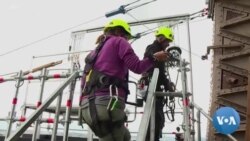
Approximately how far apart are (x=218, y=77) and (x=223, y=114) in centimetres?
225

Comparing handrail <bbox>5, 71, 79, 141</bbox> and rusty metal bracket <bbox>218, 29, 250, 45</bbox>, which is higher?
rusty metal bracket <bbox>218, 29, 250, 45</bbox>

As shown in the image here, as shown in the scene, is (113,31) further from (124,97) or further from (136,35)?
(136,35)

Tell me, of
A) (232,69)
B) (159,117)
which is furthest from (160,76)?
(232,69)

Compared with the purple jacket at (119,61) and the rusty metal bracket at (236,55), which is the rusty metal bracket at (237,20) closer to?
the rusty metal bracket at (236,55)

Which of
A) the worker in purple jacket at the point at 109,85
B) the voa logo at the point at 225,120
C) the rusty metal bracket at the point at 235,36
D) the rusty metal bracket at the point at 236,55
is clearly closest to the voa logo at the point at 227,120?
the voa logo at the point at 225,120

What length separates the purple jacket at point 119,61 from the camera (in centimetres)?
312

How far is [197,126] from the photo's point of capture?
5.00 metres

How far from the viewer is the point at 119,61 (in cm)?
325

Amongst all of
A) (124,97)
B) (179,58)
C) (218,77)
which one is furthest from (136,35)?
(124,97)

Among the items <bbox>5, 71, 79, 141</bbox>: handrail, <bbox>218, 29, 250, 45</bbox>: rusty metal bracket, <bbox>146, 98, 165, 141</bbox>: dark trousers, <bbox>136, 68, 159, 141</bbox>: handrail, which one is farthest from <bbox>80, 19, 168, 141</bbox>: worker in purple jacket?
<bbox>218, 29, 250, 45</bbox>: rusty metal bracket

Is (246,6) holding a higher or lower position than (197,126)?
higher

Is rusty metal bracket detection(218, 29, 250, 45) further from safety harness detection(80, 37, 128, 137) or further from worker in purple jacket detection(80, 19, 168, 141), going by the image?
safety harness detection(80, 37, 128, 137)

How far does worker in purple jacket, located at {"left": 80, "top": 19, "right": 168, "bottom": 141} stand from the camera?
305cm

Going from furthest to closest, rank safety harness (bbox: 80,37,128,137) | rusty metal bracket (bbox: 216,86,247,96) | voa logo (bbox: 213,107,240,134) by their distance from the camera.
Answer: rusty metal bracket (bbox: 216,86,247,96), voa logo (bbox: 213,107,240,134), safety harness (bbox: 80,37,128,137)
